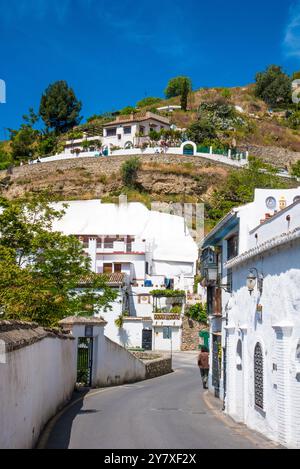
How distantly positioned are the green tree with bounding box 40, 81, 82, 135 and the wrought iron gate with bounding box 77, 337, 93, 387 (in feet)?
287

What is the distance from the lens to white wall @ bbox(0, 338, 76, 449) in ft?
26.1

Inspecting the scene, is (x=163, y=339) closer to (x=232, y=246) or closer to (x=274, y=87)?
(x=232, y=246)

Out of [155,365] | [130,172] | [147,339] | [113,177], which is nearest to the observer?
[155,365]

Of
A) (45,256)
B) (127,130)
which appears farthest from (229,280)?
(127,130)

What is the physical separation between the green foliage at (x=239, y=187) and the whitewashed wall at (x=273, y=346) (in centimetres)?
5416

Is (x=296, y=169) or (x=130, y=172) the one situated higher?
(x=296, y=169)

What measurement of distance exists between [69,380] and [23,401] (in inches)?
375

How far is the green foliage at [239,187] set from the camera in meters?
71.3

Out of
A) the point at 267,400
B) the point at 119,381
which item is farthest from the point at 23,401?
the point at 119,381

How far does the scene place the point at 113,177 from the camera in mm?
78250

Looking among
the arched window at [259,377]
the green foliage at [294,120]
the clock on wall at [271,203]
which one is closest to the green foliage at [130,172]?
the green foliage at [294,120]

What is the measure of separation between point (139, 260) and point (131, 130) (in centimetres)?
3802

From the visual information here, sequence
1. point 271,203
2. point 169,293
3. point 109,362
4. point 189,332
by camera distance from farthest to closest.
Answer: point 169,293, point 189,332, point 109,362, point 271,203

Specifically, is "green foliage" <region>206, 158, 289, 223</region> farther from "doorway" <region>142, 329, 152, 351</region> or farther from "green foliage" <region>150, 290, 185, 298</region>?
"doorway" <region>142, 329, 152, 351</region>
